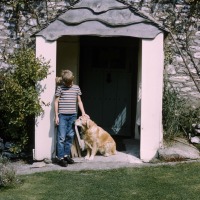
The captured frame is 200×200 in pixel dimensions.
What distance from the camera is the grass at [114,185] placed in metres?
7.28

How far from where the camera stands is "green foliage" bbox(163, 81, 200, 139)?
411 inches

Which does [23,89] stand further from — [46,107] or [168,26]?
[168,26]

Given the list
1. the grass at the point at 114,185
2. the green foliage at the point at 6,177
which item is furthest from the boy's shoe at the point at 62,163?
the green foliage at the point at 6,177

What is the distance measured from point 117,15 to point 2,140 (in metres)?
3.61

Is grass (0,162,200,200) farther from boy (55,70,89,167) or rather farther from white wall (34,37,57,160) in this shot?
white wall (34,37,57,160)

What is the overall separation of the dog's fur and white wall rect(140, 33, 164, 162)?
0.72 meters

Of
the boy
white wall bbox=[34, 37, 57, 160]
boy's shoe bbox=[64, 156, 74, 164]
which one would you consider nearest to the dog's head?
the boy

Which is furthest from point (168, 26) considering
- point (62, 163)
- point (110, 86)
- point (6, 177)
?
point (6, 177)

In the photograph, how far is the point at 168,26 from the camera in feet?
37.1

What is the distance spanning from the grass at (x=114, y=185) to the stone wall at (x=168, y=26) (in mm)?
2974

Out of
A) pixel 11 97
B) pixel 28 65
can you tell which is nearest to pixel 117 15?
pixel 28 65

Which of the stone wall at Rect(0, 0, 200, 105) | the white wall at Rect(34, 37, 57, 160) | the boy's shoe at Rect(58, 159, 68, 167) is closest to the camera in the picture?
the boy's shoe at Rect(58, 159, 68, 167)

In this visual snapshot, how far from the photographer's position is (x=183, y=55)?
37.2 feet

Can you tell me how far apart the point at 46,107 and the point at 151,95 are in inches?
80.3
